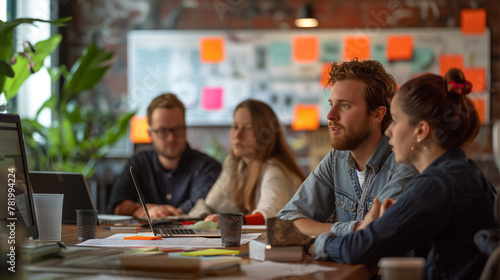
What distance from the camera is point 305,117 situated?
4.71 m

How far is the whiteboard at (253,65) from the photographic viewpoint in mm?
4641

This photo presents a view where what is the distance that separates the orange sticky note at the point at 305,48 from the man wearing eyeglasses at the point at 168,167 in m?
1.69

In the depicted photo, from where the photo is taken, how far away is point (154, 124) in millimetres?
3275

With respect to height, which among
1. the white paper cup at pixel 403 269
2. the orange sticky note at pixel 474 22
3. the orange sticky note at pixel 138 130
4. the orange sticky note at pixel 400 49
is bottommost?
the white paper cup at pixel 403 269

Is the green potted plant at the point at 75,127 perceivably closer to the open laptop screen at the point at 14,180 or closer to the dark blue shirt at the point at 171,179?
the dark blue shirt at the point at 171,179

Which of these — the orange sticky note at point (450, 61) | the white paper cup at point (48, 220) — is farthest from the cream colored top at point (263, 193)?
the orange sticky note at point (450, 61)

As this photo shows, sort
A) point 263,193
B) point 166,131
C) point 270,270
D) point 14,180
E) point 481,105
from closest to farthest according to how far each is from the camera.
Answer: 1. point 270,270
2. point 14,180
3. point 263,193
4. point 166,131
5. point 481,105

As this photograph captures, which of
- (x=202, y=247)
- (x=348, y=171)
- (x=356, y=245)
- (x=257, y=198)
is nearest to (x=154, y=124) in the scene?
(x=257, y=198)

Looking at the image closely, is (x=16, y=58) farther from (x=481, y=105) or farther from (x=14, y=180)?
(x=481, y=105)

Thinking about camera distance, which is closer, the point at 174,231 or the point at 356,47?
the point at 174,231

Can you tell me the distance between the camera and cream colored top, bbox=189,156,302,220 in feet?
8.71

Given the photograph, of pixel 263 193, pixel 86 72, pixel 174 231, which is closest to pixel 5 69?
pixel 174 231

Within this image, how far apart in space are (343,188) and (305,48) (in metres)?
2.82

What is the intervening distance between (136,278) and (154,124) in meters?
2.12
